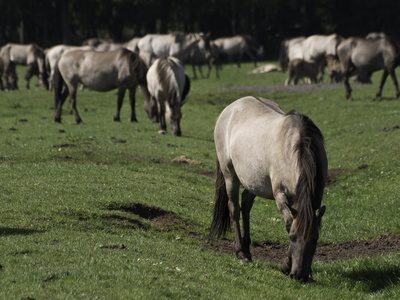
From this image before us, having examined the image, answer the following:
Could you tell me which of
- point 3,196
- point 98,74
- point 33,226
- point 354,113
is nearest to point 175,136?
point 98,74

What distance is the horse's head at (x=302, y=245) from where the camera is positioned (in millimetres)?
6703

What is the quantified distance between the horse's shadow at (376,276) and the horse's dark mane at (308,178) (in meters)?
1.27

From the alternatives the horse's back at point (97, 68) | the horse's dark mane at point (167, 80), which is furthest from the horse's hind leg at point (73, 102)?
the horse's dark mane at point (167, 80)

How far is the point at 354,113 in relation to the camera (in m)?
23.3

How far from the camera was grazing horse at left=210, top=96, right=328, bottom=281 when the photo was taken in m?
6.77

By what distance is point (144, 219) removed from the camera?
10.4m

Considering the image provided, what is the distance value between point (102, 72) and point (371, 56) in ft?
37.5

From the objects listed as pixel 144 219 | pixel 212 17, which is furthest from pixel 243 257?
pixel 212 17

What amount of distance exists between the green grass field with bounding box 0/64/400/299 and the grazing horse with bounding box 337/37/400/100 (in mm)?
3562

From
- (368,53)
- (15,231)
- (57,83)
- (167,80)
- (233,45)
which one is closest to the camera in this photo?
(15,231)

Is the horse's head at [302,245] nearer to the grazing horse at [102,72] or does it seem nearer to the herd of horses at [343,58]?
the grazing horse at [102,72]

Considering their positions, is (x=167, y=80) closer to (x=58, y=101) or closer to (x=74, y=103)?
(x=74, y=103)

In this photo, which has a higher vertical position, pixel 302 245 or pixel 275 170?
pixel 275 170

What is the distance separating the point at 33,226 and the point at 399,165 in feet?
27.2
